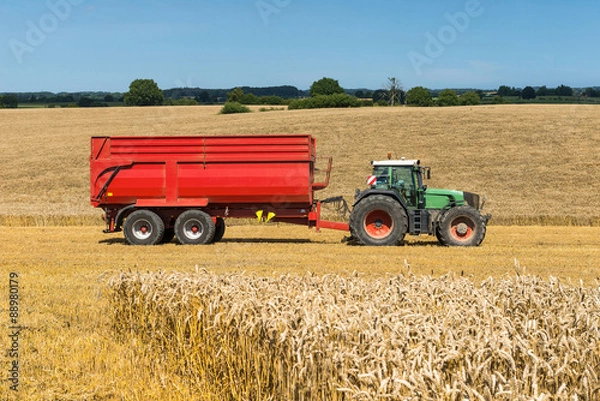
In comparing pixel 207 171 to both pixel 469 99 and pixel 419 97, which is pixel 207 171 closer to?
pixel 469 99

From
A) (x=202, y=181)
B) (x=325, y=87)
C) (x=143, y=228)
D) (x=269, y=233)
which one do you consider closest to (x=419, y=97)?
(x=325, y=87)

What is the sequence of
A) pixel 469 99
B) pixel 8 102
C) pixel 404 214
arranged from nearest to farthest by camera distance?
pixel 404 214 < pixel 469 99 < pixel 8 102

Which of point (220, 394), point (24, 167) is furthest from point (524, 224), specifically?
point (24, 167)

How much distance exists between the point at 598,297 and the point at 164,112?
57744mm

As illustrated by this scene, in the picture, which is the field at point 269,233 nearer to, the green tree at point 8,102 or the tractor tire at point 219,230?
the tractor tire at point 219,230

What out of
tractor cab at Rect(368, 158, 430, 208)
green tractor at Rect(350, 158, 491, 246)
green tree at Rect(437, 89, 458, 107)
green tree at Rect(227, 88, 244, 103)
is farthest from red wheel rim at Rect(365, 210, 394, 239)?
green tree at Rect(227, 88, 244, 103)

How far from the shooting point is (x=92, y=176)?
18.2 meters

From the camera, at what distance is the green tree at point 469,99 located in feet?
232

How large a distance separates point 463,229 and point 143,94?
247 ft

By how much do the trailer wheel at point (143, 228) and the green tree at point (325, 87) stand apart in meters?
62.9

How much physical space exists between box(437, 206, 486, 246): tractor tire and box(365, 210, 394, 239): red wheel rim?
1.26m

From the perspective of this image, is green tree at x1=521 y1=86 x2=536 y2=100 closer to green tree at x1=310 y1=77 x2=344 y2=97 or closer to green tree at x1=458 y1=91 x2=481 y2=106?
green tree at x1=458 y1=91 x2=481 y2=106

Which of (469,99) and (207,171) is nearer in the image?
(207,171)

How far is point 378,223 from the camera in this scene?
57.7 ft
